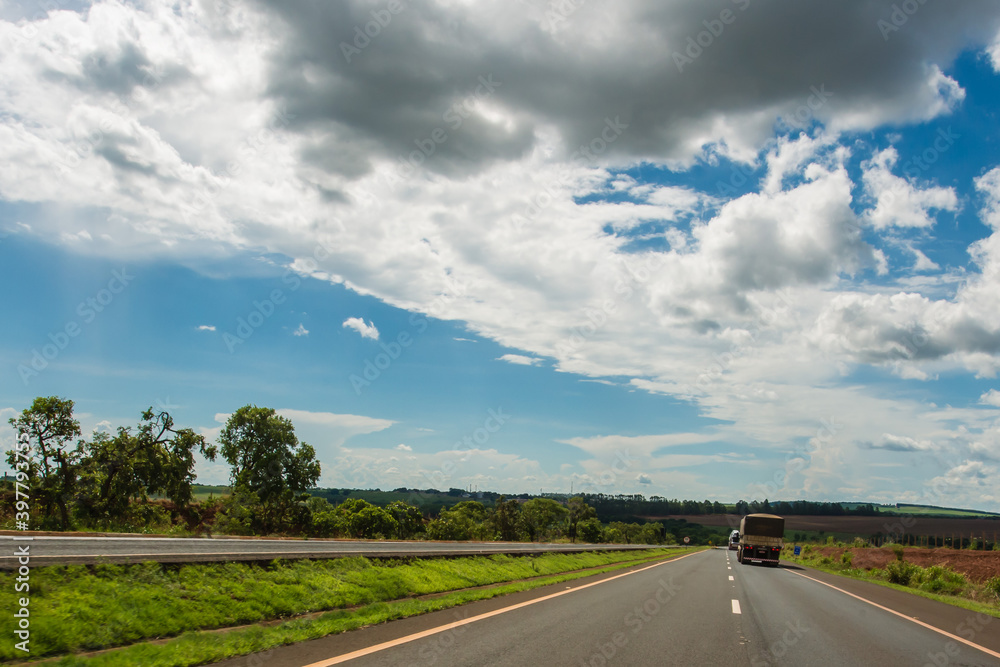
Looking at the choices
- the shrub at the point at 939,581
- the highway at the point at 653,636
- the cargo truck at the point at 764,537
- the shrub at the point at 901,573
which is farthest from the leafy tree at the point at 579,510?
the highway at the point at 653,636

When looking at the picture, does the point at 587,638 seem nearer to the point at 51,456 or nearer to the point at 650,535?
the point at 51,456

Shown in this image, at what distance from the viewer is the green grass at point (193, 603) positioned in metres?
7.30

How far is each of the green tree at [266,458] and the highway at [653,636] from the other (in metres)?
51.0

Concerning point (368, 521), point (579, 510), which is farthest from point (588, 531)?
point (368, 521)

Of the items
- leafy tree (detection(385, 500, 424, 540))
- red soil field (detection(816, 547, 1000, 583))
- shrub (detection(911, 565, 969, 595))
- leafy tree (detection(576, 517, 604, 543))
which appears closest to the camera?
shrub (detection(911, 565, 969, 595))

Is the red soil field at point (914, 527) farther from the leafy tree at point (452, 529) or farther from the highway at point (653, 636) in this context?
the leafy tree at point (452, 529)

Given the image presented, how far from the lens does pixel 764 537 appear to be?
140 feet

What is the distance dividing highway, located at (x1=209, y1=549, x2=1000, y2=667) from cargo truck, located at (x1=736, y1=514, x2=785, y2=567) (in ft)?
90.7

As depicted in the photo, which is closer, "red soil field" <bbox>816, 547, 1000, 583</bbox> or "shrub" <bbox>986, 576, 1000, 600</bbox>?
"shrub" <bbox>986, 576, 1000, 600</bbox>

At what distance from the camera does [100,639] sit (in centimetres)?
753

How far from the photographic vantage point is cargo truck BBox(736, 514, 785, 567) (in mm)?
42031

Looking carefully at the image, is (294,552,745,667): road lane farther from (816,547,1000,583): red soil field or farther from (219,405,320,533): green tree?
(219,405,320,533): green tree

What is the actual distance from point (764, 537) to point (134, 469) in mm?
45936

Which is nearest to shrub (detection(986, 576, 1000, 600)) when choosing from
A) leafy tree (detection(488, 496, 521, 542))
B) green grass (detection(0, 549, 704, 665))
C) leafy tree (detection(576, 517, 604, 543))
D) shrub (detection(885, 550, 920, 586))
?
shrub (detection(885, 550, 920, 586))
